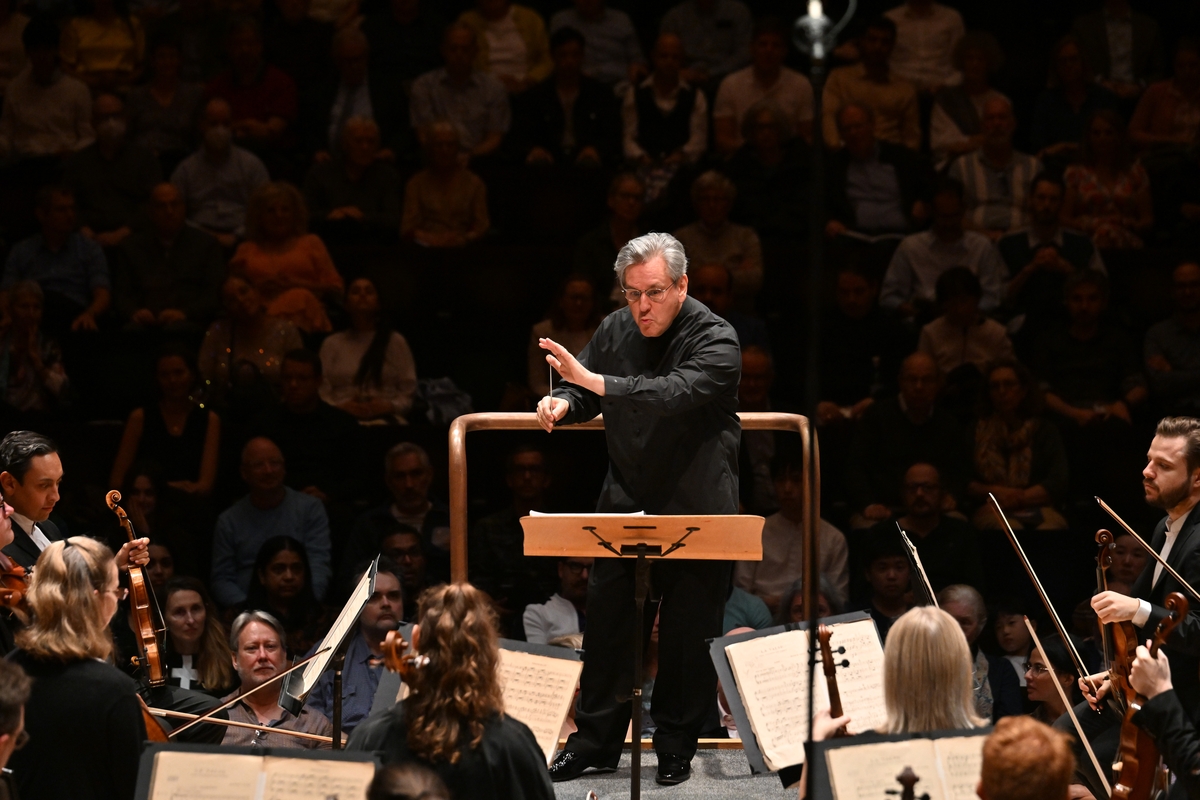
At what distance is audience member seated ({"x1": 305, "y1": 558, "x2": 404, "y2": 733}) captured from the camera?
19.3 feet

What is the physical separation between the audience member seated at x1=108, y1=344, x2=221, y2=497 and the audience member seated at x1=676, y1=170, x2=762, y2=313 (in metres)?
2.60

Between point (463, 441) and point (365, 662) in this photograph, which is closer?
point (463, 441)

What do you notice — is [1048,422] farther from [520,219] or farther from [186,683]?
[186,683]

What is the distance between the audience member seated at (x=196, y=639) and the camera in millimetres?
5836

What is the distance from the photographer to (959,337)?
7.64 m

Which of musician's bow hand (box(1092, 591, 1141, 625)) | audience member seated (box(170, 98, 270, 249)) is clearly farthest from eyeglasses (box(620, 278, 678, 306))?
audience member seated (box(170, 98, 270, 249))

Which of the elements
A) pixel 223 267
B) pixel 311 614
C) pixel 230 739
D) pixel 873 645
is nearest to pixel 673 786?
pixel 873 645

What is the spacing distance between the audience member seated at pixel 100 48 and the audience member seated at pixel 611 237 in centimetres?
328

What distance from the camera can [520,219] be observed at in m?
8.66

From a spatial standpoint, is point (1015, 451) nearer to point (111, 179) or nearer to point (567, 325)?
point (567, 325)

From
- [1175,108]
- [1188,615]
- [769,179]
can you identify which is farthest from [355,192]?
[1188,615]

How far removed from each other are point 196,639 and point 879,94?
5103 mm

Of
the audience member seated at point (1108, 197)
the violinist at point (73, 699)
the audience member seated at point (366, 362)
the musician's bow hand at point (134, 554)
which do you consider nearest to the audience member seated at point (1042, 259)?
the audience member seated at point (1108, 197)

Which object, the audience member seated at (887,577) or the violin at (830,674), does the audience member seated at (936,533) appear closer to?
the audience member seated at (887,577)
